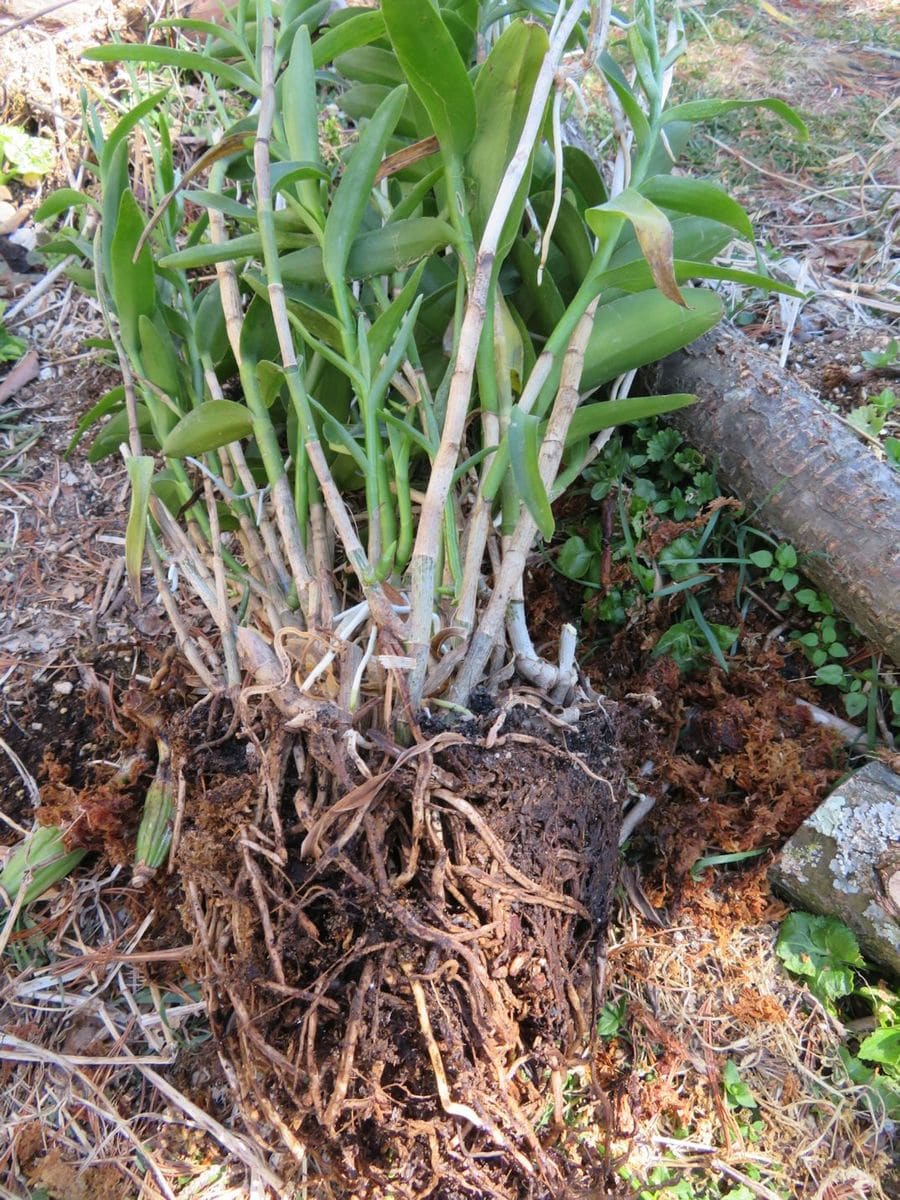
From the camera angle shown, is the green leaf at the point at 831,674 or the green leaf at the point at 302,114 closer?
the green leaf at the point at 302,114

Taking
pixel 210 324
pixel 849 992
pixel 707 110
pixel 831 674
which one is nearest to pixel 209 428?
pixel 210 324

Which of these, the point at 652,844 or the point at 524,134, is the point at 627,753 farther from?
the point at 524,134

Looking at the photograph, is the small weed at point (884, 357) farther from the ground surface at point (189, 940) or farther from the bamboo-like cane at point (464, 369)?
the bamboo-like cane at point (464, 369)

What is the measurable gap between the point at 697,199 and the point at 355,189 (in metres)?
0.40

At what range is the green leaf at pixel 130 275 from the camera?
0.96 meters

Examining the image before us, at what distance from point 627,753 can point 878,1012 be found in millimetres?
487

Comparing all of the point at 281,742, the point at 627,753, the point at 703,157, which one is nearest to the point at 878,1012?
the point at 627,753

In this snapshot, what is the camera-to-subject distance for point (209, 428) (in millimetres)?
972

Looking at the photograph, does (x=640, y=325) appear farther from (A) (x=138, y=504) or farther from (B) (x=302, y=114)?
(A) (x=138, y=504)

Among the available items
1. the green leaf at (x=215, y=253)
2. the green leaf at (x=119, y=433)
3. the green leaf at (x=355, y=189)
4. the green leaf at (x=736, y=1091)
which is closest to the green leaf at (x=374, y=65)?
the green leaf at (x=355, y=189)

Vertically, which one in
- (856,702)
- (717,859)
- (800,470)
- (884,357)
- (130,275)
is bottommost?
(717,859)

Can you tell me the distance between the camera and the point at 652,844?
1.21m

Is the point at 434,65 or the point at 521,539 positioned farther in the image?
the point at 521,539

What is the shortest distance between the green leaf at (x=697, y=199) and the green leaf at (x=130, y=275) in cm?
63
